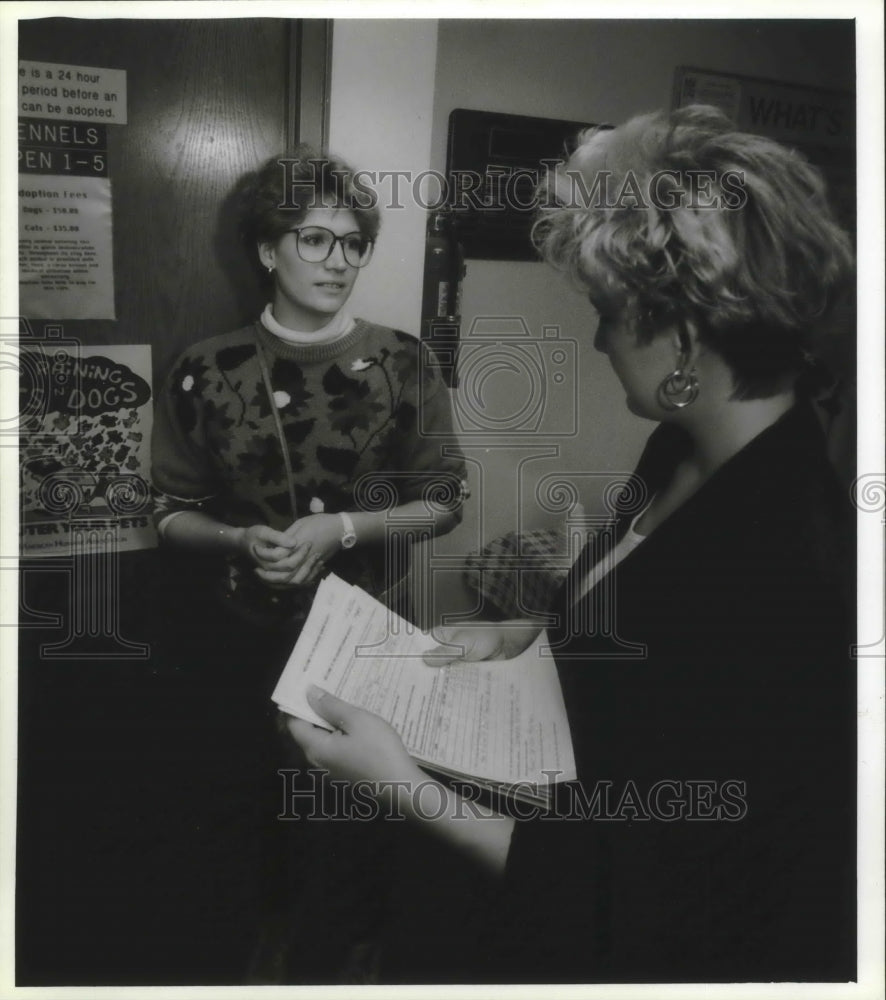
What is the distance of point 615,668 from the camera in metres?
1.05

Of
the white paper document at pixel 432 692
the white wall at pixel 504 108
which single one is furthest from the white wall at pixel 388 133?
the white paper document at pixel 432 692

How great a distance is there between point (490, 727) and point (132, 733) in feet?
1.32

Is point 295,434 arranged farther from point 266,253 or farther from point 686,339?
point 686,339

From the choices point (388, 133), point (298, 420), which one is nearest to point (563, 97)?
point (388, 133)

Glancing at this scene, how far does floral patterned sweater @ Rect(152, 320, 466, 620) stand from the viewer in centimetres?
103

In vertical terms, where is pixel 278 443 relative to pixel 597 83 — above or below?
below

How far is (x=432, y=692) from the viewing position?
41.1 inches

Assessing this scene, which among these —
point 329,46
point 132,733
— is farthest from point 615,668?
point 329,46

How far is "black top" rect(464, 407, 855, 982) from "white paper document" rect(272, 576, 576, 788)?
4cm

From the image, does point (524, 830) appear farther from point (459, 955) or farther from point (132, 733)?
point (132, 733)

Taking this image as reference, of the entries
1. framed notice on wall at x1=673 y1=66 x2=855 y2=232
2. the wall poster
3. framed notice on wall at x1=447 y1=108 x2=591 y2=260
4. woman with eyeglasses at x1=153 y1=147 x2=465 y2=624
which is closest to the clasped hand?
woman with eyeglasses at x1=153 y1=147 x2=465 y2=624

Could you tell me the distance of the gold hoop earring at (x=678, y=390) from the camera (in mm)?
1036

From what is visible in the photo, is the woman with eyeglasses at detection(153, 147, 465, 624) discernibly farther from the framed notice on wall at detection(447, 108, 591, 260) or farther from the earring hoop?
the earring hoop

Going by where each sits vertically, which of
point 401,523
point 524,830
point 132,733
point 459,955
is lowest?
point 459,955
